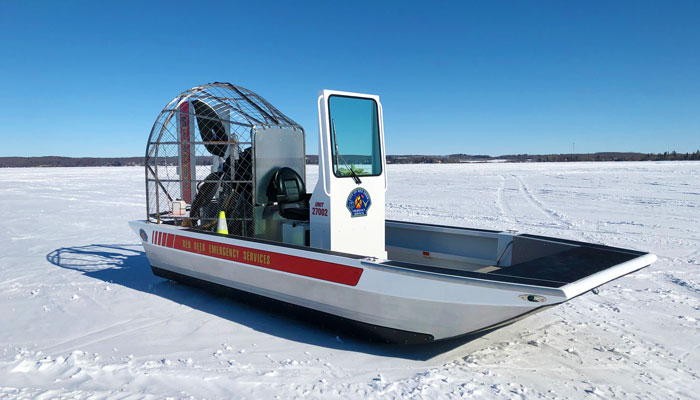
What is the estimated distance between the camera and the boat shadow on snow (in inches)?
168

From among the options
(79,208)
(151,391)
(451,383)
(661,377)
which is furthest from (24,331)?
(79,208)

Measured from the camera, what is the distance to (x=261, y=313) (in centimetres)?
521

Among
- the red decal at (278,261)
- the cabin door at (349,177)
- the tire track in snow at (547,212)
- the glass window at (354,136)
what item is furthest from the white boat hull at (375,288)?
the tire track in snow at (547,212)

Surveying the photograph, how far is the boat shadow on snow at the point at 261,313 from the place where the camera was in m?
4.26

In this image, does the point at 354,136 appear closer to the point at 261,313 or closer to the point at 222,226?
the point at 222,226

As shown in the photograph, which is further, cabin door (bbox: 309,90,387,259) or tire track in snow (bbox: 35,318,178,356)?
cabin door (bbox: 309,90,387,259)

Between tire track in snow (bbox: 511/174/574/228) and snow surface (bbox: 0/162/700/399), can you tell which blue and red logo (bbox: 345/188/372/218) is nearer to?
snow surface (bbox: 0/162/700/399)

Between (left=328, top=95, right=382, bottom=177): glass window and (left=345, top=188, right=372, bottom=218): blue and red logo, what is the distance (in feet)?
0.60

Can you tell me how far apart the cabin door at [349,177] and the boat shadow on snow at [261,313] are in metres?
0.76

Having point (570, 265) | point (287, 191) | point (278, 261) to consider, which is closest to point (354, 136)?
point (287, 191)

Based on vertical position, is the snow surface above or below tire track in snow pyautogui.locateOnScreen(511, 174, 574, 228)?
below

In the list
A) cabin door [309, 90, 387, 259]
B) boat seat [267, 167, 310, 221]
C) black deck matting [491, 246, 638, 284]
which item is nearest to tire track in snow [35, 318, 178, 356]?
boat seat [267, 167, 310, 221]

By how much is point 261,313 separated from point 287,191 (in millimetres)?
1413

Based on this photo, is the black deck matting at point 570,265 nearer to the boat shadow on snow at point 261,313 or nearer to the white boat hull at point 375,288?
the white boat hull at point 375,288
